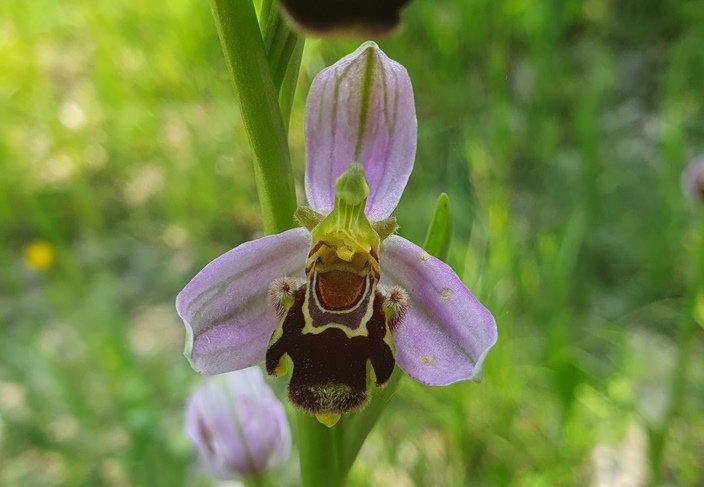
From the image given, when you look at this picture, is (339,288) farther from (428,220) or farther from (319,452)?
(428,220)

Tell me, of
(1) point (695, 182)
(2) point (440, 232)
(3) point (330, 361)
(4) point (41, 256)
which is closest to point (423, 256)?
(2) point (440, 232)

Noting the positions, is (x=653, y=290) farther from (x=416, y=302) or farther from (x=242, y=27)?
(x=242, y=27)

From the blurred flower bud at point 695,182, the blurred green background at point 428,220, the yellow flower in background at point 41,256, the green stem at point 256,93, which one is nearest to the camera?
the green stem at point 256,93

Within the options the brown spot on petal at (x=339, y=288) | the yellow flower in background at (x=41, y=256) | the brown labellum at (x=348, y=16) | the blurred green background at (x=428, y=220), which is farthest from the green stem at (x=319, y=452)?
the yellow flower in background at (x=41, y=256)

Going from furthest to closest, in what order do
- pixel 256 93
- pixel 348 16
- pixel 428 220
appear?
Answer: 1. pixel 428 220
2. pixel 256 93
3. pixel 348 16

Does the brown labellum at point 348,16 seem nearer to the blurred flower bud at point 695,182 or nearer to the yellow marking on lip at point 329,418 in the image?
the yellow marking on lip at point 329,418

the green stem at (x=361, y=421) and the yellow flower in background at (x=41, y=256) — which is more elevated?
the green stem at (x=361, y=421)
